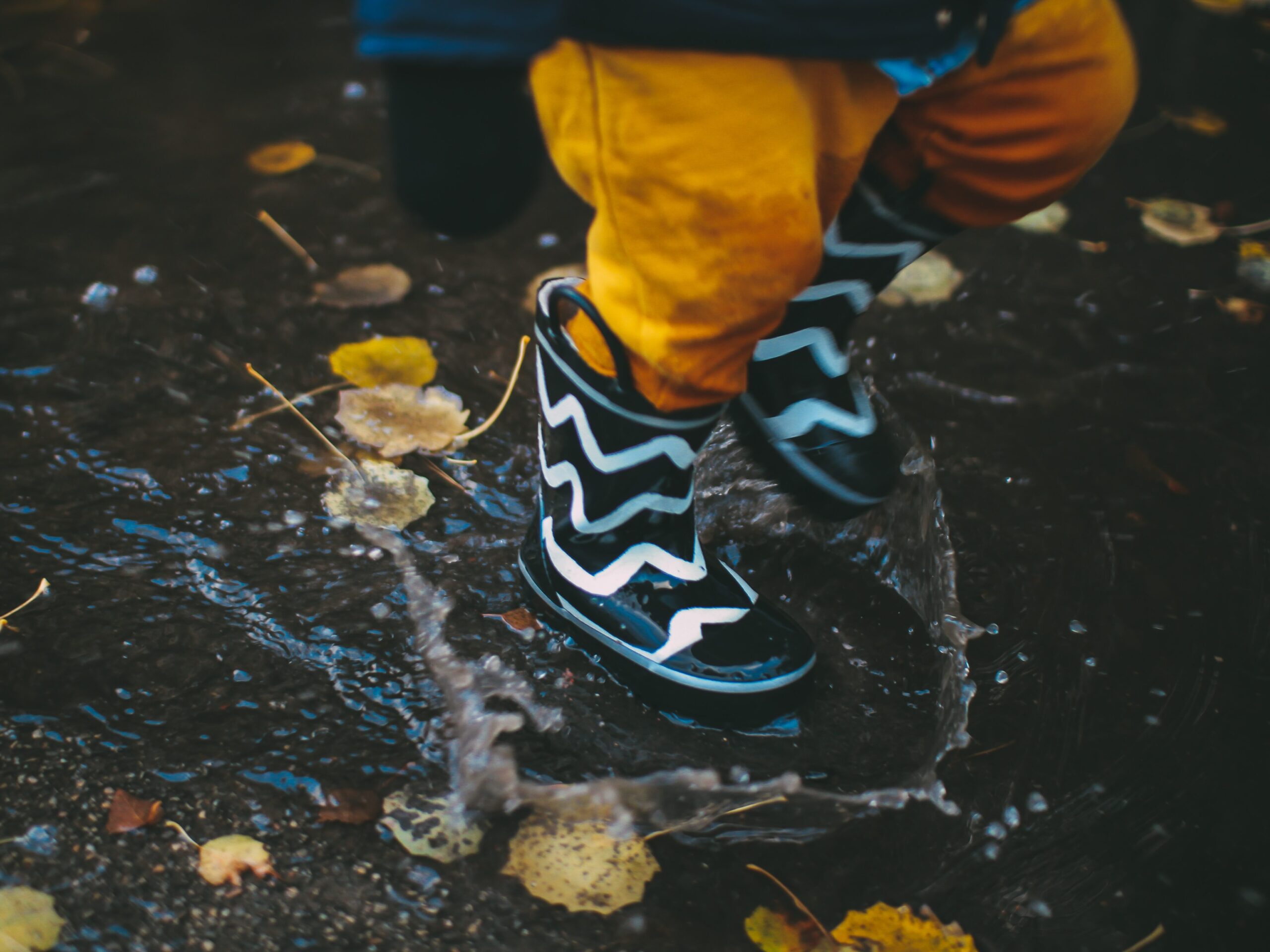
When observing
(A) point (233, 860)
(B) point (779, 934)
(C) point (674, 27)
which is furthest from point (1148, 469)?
(A) point (233, 860)

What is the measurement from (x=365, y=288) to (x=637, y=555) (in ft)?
2.41

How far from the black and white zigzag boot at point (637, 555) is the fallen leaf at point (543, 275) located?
50cm

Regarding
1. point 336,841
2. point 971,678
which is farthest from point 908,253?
point 336,841

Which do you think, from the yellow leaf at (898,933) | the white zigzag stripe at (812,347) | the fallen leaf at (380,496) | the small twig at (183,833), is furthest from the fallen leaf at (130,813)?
the white zigzag stripe at (812,347)

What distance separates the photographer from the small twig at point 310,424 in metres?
1.20

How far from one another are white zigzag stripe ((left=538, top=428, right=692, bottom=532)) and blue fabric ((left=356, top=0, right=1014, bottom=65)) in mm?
427

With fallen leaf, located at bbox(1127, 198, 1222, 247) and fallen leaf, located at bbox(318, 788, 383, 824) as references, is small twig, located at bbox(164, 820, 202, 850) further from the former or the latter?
fallen leaf, located at bbox(1127, 198, 1222, 247)

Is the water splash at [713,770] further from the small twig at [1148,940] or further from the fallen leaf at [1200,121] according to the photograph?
the fallen leaf at [1200,121]

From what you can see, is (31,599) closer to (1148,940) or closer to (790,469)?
(790,469)

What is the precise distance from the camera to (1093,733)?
3.14 feet

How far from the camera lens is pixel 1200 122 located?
1.95m

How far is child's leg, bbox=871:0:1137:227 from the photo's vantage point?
792 millimetres

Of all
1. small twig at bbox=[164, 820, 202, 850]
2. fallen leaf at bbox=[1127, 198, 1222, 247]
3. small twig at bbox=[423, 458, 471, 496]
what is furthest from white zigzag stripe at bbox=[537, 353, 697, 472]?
fallen leaf at bbox=[1127, 198, 1222, 247]

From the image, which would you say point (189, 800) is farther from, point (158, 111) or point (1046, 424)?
point (158, 111)
